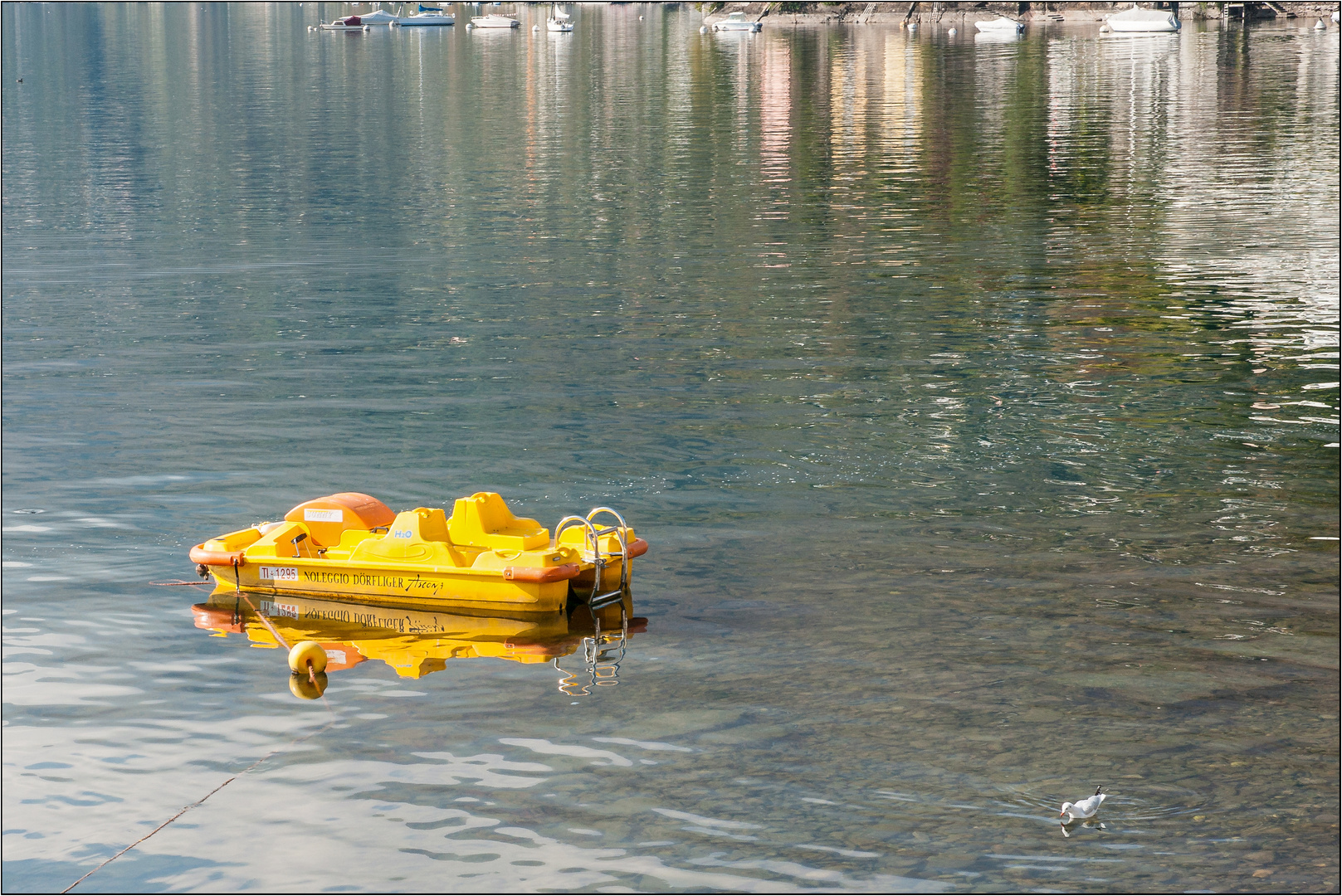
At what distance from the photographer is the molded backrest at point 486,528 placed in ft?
62.8

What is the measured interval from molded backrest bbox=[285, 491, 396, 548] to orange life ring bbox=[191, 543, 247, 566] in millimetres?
843

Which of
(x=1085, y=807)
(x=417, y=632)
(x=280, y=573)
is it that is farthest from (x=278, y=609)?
(x=1085, y=807)

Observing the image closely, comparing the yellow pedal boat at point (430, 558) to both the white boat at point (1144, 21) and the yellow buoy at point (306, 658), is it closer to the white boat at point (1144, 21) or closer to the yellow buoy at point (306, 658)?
the yellow buoy at point (306, 658)

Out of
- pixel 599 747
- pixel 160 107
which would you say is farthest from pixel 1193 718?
pixel 160 107

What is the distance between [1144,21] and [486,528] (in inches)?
6405

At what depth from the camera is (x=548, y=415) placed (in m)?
28.4

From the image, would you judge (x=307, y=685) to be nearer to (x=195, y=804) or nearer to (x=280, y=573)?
(x=195, y=804)

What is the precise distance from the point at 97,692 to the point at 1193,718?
12621 mm

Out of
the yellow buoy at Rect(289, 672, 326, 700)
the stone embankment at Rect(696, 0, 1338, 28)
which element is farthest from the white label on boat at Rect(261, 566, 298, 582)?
the stone embankment at Rect(696, 0, 1338, 28)

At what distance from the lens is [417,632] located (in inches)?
738

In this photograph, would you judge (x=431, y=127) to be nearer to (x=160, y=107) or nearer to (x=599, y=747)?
(x=160, y=107)

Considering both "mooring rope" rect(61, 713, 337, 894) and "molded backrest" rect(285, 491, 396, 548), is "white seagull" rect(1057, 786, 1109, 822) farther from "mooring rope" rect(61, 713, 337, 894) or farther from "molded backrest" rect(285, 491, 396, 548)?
"molded backrest" rect(285, 491, 396, 548)

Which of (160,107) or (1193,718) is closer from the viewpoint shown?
(1193,718)

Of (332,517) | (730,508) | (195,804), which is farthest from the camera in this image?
(730,508)
